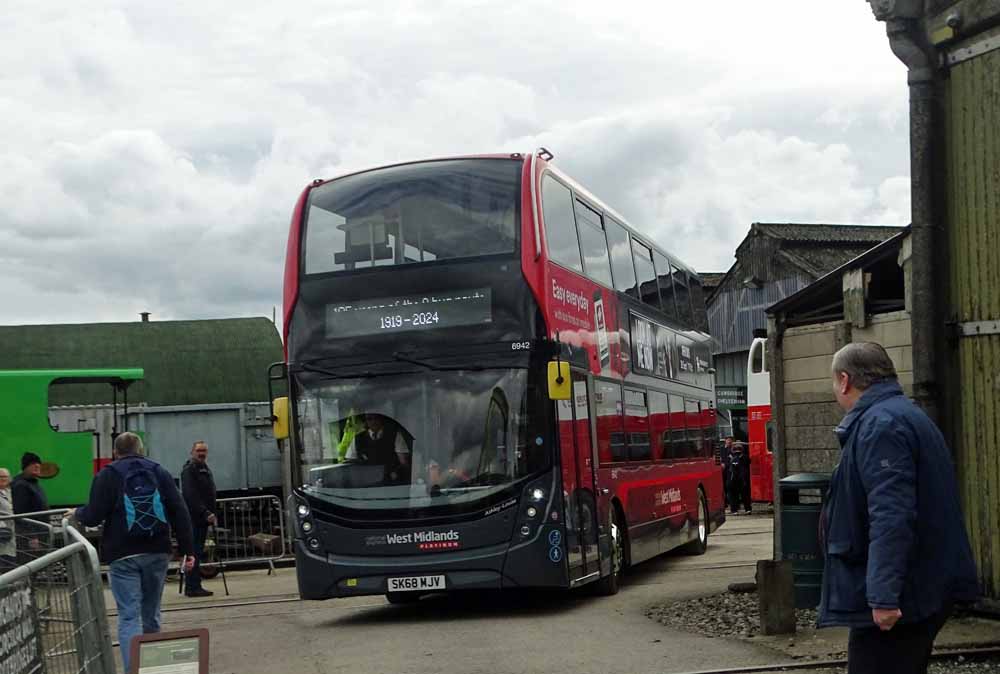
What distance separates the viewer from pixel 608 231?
1689 cm

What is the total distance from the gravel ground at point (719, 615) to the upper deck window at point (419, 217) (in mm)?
3633

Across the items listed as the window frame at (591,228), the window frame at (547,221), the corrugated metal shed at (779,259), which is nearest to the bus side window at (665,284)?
the window frame at (591,228)

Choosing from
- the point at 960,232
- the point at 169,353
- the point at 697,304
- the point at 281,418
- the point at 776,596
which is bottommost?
the point at 776,596

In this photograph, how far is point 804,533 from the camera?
11844 mm

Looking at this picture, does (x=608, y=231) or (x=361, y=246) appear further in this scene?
(x=608, y=231)

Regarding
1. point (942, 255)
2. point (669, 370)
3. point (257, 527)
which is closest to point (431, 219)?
point (942, 255)

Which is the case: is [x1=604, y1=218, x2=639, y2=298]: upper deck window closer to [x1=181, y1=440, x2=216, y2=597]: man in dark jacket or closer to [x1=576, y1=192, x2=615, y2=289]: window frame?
[x1=576, y1=192, x2=615, y2=289]: window frame

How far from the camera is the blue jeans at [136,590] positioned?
408 inches

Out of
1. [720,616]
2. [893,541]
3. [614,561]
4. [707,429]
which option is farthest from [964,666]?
[707,429]

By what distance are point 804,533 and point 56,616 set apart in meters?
6.98

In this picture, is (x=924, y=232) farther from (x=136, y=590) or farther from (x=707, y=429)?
(x=707, y=429)

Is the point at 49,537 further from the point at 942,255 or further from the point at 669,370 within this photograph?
the point at 669,370

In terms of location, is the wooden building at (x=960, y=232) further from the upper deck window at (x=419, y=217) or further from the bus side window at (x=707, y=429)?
the bus side window at (x=707, y=429)

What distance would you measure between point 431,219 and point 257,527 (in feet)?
36.1
